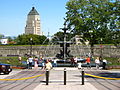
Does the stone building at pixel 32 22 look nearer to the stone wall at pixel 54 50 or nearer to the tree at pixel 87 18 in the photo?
the stone wall at pixel 54 50

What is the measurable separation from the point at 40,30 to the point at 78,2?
146579 mm

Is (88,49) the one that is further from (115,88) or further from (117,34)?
(115,88)

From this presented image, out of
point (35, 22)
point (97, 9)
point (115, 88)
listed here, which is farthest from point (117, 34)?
point (35, 22)

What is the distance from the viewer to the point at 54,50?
239ft

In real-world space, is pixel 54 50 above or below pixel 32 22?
below

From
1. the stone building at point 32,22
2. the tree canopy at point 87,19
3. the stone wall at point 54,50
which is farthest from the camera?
the stone building at point 32,22

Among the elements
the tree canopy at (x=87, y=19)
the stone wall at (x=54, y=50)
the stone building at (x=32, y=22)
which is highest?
the stone building at (x=32, y=22)

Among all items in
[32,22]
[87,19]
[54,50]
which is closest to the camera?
[87,19]

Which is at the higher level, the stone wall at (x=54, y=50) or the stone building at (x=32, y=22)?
the stone building at (x=32, y=22)

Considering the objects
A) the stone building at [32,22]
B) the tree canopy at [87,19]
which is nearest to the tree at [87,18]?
the tree canopy at [87,19]

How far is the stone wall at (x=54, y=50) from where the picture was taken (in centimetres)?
6881

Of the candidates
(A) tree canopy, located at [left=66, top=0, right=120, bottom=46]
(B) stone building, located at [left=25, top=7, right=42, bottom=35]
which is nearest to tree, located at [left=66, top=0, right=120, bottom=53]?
(A) tree canopy, located at [left=66, top=0, right=120, bottom=46]

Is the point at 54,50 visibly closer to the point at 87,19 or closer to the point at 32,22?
the point at 87,19

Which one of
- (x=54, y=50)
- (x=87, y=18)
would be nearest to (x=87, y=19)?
(x=87, y=18)
